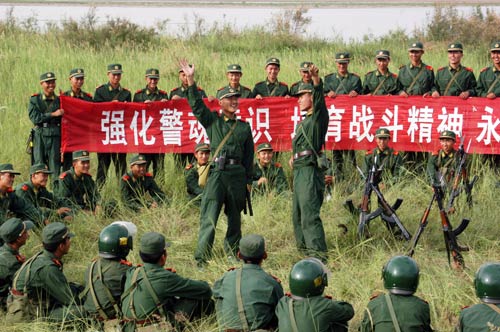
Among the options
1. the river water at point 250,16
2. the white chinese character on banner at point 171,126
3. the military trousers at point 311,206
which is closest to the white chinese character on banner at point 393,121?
the white chinese character on banner at point 171,126

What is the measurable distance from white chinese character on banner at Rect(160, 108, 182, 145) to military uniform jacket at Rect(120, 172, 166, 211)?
0.93m

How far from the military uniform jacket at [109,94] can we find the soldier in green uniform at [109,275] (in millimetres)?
4827

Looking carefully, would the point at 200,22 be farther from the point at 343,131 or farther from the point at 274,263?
the point at 274,263

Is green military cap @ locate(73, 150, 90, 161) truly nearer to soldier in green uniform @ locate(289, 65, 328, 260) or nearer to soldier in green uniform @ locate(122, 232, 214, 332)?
soldier in green uniform @ locate(289, 65, 328, 260)

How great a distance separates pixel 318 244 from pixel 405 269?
2.78 meters

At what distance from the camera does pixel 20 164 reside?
12898 millimetres

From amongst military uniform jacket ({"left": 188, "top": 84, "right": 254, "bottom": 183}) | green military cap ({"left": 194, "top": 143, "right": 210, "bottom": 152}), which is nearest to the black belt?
military uniform jacket ({"left": 188, "top": 84, "right": 254, "bottom": 183})

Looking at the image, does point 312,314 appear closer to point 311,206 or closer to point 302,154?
point 311,206

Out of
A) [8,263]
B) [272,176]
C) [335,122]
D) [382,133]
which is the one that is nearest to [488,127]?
[382,133]

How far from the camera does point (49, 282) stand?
8.01m

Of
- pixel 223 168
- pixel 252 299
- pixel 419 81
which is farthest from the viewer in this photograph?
pixel 419 81

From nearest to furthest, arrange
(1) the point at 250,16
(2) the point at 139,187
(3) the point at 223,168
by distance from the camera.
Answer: (3) the point at 223,168, (2) the point at 139,187, (1) the point at 250,16

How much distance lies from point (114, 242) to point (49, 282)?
75 centimetres

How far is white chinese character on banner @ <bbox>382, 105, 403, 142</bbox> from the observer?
1210 cm
